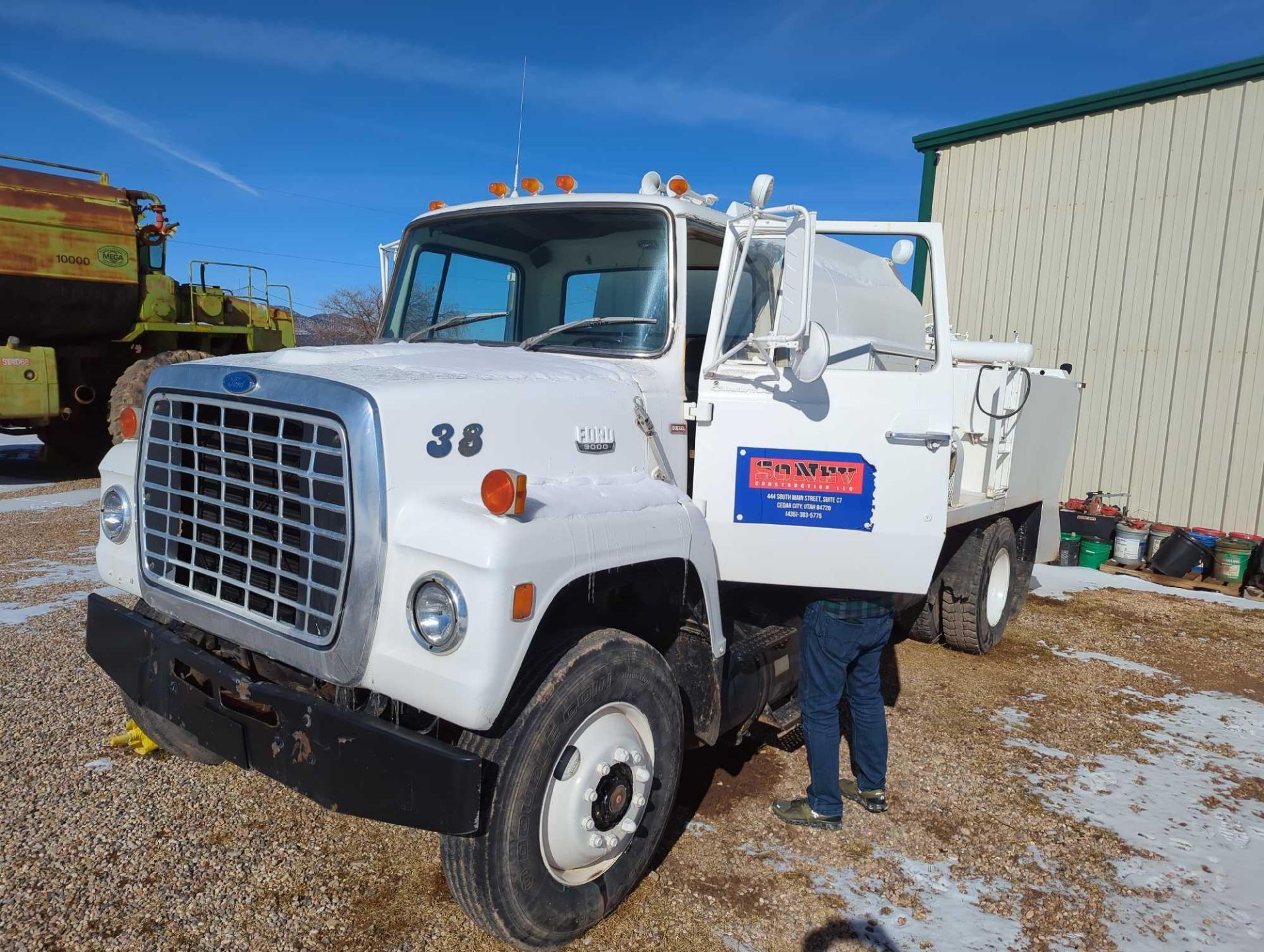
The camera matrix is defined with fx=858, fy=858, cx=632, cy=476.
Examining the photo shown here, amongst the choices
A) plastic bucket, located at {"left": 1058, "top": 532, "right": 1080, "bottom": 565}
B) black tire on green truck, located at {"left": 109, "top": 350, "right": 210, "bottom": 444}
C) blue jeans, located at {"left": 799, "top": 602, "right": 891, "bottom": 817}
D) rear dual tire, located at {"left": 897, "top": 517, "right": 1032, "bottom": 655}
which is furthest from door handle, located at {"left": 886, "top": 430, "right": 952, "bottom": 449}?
black tire on green truck, located at {"left": 109, "top": 350, "right": 210, "bottom": 444}

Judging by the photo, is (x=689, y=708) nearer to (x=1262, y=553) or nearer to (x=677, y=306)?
(x=677, y=306)

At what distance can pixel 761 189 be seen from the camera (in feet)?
11.3

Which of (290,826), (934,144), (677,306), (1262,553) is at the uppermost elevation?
(934,144)

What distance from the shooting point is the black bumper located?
2.39 meters

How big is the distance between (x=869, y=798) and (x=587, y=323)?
249 centimetres

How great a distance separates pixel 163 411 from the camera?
9.95 ft

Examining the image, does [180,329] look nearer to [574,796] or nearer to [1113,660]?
[574,796]

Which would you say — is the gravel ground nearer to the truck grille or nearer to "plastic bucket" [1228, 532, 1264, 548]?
the truck grille

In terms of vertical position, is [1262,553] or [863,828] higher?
[1262,553]

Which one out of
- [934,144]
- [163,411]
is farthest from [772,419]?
[934,144]

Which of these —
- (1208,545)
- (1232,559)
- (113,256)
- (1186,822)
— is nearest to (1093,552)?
(1208,545)

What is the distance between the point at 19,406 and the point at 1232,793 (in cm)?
1300

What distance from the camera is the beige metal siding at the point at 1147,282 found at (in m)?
9.51

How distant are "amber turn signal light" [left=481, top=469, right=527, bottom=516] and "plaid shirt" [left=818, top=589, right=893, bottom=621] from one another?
65.8 inches
